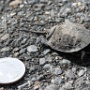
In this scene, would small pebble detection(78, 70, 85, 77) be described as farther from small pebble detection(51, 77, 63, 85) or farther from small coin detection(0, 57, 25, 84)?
small coin detection(0, 57, 25, 84)

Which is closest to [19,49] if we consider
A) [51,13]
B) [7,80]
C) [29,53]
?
[29,53]

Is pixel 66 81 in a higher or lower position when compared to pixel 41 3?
lower

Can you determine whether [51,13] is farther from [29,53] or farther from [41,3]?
[29,53]

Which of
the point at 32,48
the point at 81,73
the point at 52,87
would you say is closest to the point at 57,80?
the point at 52,87

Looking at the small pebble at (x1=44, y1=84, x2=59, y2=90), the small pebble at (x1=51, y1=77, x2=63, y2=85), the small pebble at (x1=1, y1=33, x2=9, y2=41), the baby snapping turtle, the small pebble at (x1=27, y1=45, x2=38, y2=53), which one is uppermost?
the baby snapping turtle

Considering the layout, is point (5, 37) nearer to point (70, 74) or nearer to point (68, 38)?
point (68, 38)

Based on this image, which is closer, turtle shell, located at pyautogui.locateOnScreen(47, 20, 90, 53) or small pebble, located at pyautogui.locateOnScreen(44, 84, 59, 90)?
small pebble, located at pyautogui.locateOnScreen(44, 84, 59, 90)

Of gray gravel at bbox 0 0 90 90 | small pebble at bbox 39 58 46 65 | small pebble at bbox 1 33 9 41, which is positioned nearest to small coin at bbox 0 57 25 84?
gray gravel at bbox 0 0 90 90
